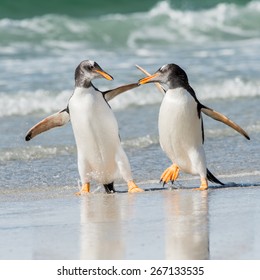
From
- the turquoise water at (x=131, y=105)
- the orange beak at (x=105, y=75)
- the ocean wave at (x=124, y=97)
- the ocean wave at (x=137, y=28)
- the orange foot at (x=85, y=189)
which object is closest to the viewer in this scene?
the turquoise water at (x=131, y=105)

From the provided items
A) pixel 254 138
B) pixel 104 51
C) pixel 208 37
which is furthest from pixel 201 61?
pixel 254 138

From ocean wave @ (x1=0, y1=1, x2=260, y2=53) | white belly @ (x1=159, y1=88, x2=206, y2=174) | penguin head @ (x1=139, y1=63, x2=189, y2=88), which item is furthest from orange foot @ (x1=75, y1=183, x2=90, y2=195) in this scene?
ocean wave @ (x1=0, y1=1, x2=260, y2=53)

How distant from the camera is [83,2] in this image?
1053 inches

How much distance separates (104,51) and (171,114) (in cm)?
1179

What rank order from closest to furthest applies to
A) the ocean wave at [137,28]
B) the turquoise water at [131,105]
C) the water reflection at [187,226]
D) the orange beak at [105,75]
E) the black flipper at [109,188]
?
the water reflection at [187,226]
the turquoise water at [131,105]
the orange beak at [105,75]
the black flipper at [109,188]
the ocean wave at [137,28]

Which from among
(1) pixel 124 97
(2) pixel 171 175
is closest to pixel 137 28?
(1) pixel 124 97

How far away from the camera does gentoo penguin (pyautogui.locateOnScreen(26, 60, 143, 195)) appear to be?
797 cm

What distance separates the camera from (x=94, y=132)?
8.09 meters

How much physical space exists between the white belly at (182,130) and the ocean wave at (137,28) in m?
12.1

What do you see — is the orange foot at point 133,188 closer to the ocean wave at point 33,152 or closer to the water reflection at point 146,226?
the water reflection at point 146,226

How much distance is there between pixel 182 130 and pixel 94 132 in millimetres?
673

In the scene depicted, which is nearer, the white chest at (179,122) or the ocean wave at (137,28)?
the white chest at (179,122)

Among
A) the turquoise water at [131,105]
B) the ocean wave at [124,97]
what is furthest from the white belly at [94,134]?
the ocean wave at [124,97]

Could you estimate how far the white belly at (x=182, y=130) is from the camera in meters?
8.00
